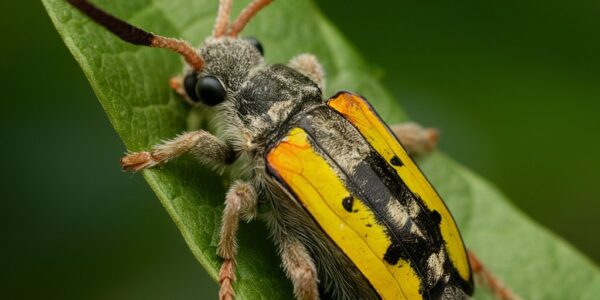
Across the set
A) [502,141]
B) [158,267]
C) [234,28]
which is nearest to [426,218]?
[234,28]

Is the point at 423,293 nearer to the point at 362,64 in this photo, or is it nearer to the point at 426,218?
the point at 426,218

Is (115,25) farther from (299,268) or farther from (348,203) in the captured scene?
(299,268)

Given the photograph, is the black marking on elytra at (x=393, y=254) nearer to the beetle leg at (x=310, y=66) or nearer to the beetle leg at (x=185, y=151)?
the beetle leg at (x=185, y=151)

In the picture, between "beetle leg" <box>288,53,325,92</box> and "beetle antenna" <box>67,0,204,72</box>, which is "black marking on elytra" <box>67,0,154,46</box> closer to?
"beetle antenna" <box>67,0,204,72</box>

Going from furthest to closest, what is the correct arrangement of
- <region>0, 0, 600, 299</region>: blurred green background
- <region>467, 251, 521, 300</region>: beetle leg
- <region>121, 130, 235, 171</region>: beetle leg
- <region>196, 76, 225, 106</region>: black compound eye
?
<region>0, 0, 600, 299</region>: blurred green background, <region>467, 251, 521, 300</region>: beetle leg, <region>196, 76, 225, 106</region>: black compound eye, <region>121, 130, 235, 171</region>: beetle leg

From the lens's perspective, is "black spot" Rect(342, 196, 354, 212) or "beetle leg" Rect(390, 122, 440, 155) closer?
"black spot" Rect(342, 196, 354, 212)

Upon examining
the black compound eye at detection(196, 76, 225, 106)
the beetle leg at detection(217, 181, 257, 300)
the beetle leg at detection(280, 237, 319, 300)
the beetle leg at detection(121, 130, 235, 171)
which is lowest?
the beetle leg at detection(280, 237, 319, 300)

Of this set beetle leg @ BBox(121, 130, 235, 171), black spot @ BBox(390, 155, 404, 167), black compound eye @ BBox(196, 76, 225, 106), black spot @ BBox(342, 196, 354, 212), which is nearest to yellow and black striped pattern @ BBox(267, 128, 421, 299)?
black spot @ BBox(342, 196, 354, 212)
